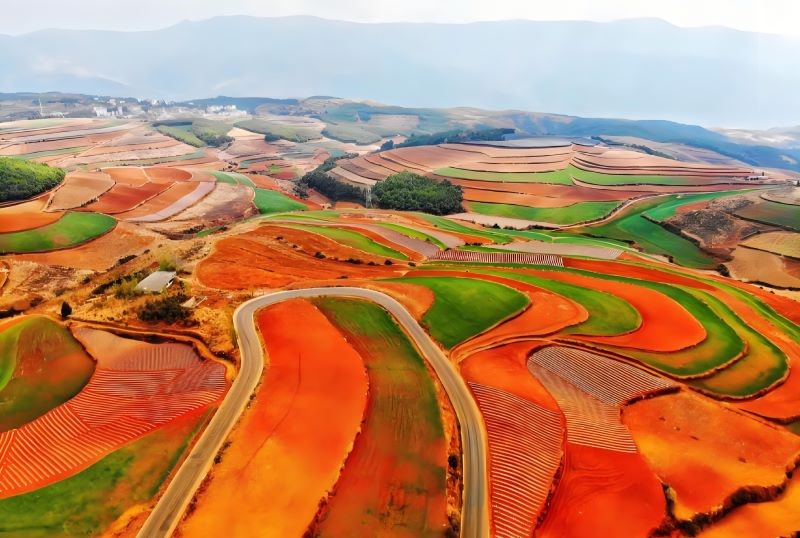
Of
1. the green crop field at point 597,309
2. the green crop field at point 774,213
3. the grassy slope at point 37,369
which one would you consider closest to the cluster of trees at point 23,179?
the grassy slope at point 37,369

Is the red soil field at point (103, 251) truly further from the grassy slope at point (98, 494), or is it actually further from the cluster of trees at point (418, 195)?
the cluster of trees at point (418, 195)

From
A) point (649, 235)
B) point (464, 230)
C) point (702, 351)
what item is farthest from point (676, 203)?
point (702, 351)

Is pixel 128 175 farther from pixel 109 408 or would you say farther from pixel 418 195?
pixel 109 408

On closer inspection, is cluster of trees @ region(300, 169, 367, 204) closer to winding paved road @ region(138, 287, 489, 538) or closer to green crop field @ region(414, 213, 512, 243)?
green crop field @ region(414, 213, 512, 243)

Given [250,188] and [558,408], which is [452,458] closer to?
[558,408]

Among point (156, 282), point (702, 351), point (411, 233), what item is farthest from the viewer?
point (411, 233)

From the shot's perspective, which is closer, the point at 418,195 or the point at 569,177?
the point at 418,195

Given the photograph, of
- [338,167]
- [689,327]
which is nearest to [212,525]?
[689,327]
